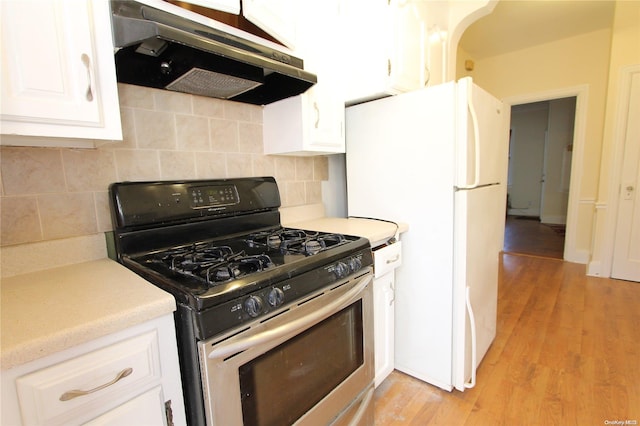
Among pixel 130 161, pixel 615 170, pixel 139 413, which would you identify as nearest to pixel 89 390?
pixel 139 413

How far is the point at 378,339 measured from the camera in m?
1.56

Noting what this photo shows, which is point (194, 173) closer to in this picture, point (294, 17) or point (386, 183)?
point (294, 17)

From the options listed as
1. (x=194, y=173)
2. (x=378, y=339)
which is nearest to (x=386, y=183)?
(x=378, y=339)

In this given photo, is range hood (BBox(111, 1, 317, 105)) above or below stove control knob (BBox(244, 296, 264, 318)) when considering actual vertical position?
above

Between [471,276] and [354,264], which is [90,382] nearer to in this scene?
[354,264]

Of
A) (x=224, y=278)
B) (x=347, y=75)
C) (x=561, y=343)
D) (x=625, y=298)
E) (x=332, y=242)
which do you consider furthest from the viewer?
(x=625, y=298)

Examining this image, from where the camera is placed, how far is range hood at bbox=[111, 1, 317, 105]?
0.88 meters

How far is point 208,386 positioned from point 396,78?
1583 mm

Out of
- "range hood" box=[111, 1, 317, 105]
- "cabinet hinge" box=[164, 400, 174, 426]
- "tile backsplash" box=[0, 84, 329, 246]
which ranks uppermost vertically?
"range hood" box=[111, 1, 317, 105]

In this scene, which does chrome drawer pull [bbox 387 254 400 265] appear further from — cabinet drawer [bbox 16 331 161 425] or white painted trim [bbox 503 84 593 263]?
white painted trim [bbox 503 84 593 263]

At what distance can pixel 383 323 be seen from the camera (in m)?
1.57

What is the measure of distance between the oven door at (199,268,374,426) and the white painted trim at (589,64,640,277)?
3.31 meters

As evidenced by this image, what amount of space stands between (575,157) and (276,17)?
403 cm

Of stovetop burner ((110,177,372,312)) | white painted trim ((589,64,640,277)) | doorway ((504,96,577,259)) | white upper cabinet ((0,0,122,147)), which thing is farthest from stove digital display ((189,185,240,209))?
doorway ((504,96,577,259))
